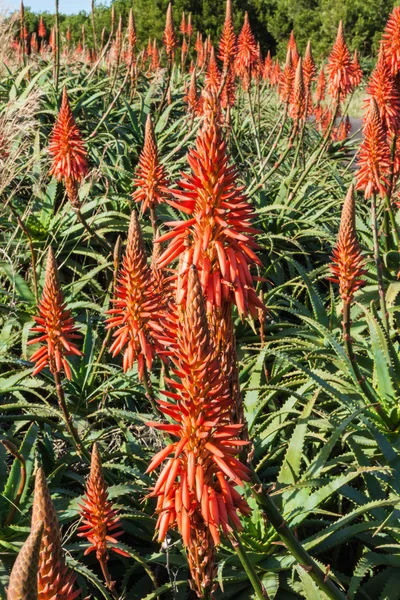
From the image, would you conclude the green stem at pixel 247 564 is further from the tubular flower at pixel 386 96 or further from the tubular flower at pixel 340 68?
the tubular flower at pixel 340 68

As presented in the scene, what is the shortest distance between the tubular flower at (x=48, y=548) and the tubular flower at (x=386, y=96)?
3788 millimetres

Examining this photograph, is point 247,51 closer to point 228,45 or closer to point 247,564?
point 228,45

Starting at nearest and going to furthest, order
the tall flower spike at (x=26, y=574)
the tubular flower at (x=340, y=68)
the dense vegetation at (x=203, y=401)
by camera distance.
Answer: the tall flower spike at (x=26, y=574)
the dense vegetation at (x=203, y=401)
the tubular flower at (x=340, y=68)

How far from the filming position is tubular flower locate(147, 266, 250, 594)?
4.46 feet

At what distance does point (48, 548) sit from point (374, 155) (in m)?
3.20

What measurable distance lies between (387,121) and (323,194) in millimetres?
1831

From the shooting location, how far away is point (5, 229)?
5285 mm

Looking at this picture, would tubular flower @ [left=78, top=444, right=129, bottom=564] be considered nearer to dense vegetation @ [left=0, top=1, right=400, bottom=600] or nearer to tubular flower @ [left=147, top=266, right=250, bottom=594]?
dense vegetation @ [left=0, top=1, right=400, bottom=600]

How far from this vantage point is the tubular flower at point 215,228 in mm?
1652

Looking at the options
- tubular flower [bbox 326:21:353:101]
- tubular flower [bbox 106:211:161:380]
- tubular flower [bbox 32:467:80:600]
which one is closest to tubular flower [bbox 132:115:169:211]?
tubular flower [bbox 106:211:161:380]

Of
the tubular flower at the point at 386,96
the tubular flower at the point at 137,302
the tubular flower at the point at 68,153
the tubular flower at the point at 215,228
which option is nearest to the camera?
the tubular flower at the point at 215,228

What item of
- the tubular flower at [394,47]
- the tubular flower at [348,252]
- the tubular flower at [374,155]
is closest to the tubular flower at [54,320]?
the tubular flower at [348,252]

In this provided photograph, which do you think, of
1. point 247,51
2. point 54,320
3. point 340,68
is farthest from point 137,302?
point 247,51

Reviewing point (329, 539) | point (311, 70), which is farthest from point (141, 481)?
point (311, 70)
